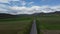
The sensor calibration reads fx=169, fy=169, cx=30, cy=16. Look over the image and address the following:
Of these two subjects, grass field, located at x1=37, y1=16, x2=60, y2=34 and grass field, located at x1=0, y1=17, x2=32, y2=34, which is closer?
grass field, located at x1=0, y1=17, x2=32, y2=34

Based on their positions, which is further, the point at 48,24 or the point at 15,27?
the point at 48,24

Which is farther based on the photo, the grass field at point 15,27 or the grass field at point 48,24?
the grass field at point 48,24
